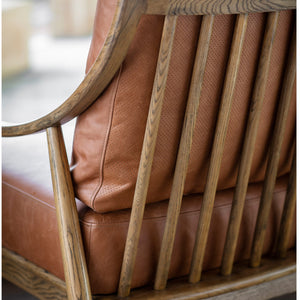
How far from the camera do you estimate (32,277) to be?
134cm

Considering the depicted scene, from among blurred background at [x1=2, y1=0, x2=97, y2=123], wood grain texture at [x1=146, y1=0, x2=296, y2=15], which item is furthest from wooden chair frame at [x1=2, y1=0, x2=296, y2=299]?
blurred background at [x1=2, y1=0, x2=97, y2=123]

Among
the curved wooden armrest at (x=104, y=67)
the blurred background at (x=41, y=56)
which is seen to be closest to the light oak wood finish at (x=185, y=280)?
the curved wooden armrest at (x=104, y=67)

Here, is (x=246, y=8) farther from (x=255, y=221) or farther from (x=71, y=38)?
(x=71, y=38)

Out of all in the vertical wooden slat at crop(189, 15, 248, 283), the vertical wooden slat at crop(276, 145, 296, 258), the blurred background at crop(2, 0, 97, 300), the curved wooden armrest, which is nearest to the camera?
the curved wooden armrest

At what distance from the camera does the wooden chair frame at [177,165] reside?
3.32 feet

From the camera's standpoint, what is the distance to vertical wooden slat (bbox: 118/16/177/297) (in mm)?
1012

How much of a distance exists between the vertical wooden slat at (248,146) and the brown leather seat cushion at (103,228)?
0.04 meters

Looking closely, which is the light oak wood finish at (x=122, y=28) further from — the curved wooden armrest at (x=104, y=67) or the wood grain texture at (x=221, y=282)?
the wood grain texture at (x=221, y=282)

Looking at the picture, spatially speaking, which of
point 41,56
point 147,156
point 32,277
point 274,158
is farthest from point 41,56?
point 147,156

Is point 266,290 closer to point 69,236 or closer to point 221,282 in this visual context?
point 221,282

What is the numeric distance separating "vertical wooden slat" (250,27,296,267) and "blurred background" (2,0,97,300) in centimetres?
175

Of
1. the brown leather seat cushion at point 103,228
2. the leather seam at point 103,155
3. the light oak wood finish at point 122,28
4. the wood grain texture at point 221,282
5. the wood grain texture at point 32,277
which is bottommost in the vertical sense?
the wood grain texture at point 32,277

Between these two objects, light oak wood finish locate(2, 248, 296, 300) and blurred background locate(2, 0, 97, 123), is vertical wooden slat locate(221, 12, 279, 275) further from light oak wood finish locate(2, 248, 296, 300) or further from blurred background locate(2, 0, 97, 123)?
blurred background locate(2, 0, 97, 123)

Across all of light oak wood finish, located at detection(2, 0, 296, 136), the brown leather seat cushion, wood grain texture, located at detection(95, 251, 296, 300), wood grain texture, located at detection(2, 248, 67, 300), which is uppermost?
light oak wood finish, located at detection(2, 0, 296, 136)
